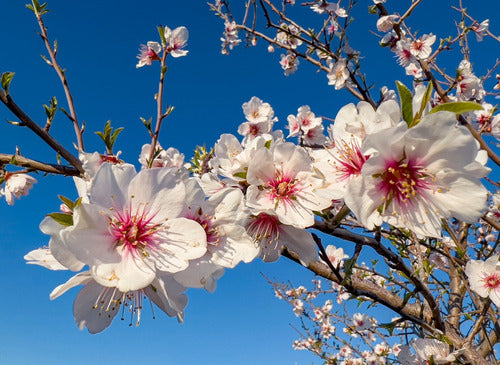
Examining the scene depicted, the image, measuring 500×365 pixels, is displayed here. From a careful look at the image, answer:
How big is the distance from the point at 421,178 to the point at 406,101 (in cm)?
25

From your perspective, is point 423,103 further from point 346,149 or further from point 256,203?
point 256,203

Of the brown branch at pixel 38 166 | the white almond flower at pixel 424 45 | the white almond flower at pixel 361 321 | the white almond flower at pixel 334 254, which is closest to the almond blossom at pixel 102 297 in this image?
the brown branch at pixel 38 166

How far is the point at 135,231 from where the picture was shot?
1158 millimetres

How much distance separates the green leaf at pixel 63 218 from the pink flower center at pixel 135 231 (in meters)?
0.13

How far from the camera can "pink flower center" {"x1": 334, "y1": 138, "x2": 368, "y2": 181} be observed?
1.21 metres

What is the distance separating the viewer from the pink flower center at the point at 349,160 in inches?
47.4

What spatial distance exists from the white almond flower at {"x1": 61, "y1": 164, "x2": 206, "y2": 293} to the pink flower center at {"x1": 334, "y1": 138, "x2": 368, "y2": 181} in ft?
1.56

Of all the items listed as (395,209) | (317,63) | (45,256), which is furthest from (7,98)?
(317,63)

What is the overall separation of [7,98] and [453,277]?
4102 mm

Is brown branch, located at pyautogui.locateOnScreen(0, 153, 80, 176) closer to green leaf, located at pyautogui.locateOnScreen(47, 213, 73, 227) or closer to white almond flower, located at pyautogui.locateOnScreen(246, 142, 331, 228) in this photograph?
green leaf, located at pyautogui.locateOnScreen(47, 213, 73, 227)

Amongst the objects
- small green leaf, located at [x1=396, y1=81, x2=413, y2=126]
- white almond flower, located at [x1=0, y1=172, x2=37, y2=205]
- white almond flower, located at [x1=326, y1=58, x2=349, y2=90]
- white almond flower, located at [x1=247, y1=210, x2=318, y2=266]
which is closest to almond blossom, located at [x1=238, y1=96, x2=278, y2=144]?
white almond flower, located at [x1=326, y1=58, x2=349, y2=90]

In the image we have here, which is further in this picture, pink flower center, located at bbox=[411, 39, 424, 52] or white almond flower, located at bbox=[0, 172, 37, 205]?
pink flower center, located at bbox=[411, 39, 424, 52]

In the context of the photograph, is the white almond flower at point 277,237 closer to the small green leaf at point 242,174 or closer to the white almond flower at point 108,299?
the small green leaf at point 242,174

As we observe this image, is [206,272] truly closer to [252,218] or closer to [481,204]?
[252,218]
